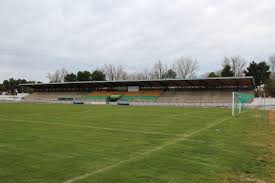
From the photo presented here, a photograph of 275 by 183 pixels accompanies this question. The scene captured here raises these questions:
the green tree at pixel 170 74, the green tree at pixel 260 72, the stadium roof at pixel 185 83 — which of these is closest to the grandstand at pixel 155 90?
the stadium roof at pixel 185 83

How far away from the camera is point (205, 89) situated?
7575cm

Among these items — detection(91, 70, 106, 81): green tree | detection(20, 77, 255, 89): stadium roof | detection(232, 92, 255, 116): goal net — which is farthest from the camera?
detection(91, 70, 106, 81): green tree

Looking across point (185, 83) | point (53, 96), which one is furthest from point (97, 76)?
point (185, 83)

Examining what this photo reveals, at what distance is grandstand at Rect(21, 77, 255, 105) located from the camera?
71.0 meters

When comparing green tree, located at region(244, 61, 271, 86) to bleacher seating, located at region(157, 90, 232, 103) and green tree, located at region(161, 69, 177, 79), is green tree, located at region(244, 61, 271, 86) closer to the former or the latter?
bleacher seating, located at region(157, 90, 232, 103)

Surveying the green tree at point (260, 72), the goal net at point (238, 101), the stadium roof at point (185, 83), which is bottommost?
the goal net at point (238, 101)

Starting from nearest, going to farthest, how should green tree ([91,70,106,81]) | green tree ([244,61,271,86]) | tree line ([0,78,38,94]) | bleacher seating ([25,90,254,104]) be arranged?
bleacher seating ([25,90,254,104]), green tree ([244,61,271,86]), green tree ([91,70,106,81]), tree line ([0,78,38,94])

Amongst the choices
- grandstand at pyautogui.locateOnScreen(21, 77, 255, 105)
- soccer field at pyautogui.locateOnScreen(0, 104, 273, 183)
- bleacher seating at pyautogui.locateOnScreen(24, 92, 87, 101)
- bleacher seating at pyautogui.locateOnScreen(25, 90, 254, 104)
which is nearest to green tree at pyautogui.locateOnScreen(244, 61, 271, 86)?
grandstand at pyautogui.locateOnScreen(21, 77, 255, 105)

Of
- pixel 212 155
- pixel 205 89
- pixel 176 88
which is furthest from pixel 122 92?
pixel 212 155

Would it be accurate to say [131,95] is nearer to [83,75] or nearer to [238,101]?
[238,101]

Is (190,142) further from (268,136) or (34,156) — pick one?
(34,156)

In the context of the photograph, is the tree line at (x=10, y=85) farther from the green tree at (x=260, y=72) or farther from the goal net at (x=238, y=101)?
the goal net at (x=238, y=101)

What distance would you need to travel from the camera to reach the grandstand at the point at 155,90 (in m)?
71.0

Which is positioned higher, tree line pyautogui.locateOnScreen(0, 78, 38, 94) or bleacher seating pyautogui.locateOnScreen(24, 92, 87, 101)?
tree line pyautogui.locateOnScreen(0, 78, 38, 94)
